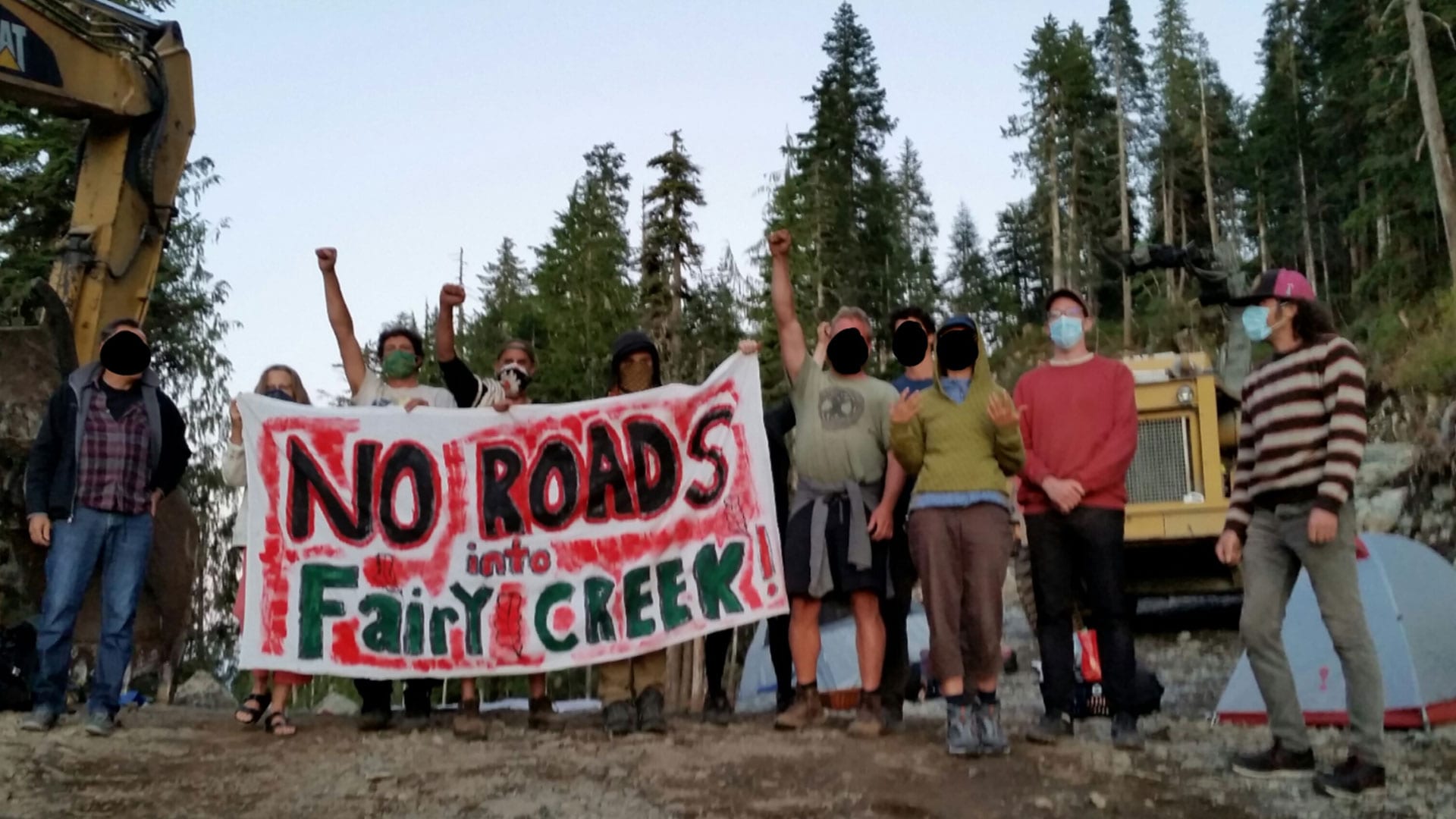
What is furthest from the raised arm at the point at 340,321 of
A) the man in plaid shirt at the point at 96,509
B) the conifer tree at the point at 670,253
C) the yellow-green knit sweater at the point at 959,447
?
→ the conifer tree at the point at 670,253

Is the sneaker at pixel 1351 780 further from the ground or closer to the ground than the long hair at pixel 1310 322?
closer to the ground

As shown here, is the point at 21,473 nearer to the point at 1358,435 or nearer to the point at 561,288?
the point at 1358,435

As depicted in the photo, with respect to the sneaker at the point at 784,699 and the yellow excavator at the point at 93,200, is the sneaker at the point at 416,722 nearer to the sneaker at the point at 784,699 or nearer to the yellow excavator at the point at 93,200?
the sneaker at the point at 784,699

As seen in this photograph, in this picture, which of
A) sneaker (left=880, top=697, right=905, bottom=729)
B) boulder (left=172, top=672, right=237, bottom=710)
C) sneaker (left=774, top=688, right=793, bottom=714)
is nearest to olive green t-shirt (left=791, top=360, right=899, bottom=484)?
sneaker (left=880, top=697, right=905, bottom=729)

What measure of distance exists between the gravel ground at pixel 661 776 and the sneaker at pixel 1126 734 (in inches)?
4.0

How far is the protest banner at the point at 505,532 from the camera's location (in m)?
5.83

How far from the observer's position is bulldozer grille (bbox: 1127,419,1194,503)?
11.4m

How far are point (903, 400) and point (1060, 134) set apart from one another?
160 feet

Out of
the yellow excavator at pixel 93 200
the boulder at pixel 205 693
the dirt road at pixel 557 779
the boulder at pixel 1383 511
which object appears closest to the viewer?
the dirt road at pixel 557 779

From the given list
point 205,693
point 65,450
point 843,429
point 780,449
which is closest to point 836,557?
point 843,429

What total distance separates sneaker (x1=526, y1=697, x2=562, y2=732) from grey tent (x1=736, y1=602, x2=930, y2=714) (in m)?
3.87

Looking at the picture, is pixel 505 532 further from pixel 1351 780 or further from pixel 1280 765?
pixel 1351 780

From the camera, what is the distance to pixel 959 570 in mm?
5137

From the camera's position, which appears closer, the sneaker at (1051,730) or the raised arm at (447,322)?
the sneaker at (1051,730)
